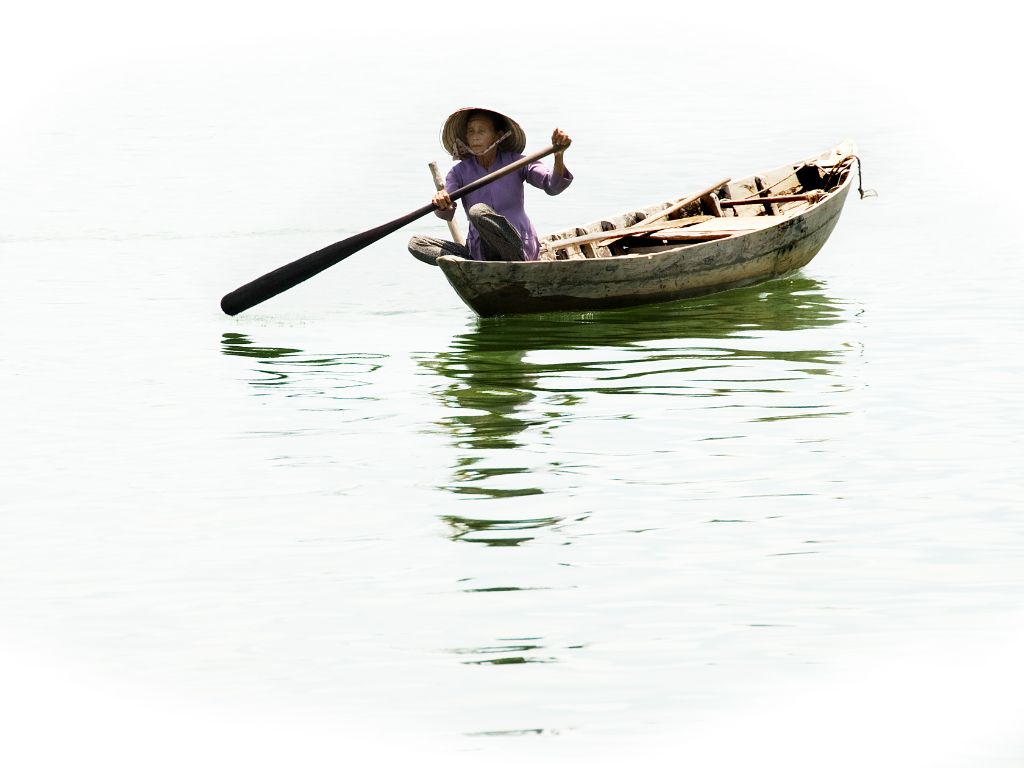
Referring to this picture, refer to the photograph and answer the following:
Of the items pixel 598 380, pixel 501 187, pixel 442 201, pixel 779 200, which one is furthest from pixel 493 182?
pixel 779 200

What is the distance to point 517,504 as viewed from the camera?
6.04 m

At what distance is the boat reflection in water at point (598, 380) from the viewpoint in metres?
6.47

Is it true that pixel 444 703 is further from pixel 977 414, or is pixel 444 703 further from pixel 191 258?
pixel 191 258

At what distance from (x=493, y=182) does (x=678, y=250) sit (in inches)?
53.4

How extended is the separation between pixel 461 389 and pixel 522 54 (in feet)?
112

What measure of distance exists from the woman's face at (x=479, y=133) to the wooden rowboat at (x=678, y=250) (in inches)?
28.7

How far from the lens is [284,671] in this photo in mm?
4586

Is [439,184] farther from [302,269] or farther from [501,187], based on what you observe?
[302,269]

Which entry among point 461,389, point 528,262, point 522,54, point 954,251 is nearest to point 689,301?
point 528,262

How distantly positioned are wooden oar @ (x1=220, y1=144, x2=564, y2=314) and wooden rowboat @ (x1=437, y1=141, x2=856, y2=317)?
0.42 metres

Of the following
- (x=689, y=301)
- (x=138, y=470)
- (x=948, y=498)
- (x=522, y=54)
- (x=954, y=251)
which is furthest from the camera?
(x=522, y=54)

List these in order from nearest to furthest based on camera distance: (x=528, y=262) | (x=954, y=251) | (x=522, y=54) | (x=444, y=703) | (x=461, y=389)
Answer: (x=444, y=703) → (x=461, y=389) → (x=528, y=262) → (x=954, y=251) → (x=522, y=54)

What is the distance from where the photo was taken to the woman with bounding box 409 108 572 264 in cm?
924

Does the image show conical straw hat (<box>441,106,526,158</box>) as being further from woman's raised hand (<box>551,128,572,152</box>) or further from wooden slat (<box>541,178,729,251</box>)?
wooden slat (<box>541,178,729,251</box>)
